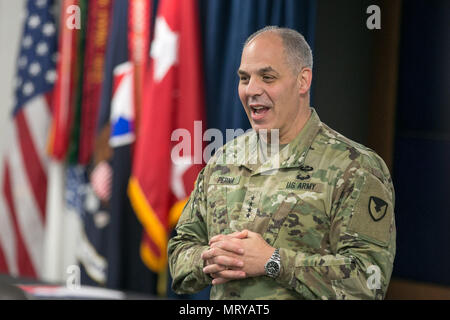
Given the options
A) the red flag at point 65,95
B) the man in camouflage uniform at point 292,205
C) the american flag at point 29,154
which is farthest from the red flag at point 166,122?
the american flag at point 29,154

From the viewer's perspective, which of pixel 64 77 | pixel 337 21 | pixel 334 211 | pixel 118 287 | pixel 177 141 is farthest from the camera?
pixel 64 77

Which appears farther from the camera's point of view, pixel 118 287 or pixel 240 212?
pixel 118 287

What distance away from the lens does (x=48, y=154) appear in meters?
3.54

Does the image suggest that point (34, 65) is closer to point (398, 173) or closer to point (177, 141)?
point (177, 141)

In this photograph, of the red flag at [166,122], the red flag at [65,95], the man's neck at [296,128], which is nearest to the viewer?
the man's neck at [296,128]

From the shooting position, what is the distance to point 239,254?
1301mm

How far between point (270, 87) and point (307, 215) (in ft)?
0.85

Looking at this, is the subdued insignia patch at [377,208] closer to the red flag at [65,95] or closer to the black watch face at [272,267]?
the black watch face at [272,267]

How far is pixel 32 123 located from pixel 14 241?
0.67 m

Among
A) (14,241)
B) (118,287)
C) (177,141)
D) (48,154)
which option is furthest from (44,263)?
(177,141)

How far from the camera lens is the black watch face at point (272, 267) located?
4.24ft

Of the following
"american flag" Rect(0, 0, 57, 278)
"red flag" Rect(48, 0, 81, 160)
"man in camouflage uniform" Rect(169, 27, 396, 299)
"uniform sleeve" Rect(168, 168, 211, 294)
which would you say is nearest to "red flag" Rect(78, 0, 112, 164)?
"red flag" Rect(48, 0, 81, 160)

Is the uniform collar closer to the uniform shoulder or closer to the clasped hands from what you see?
the uniform shoulder

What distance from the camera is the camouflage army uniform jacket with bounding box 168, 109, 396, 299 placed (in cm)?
125
